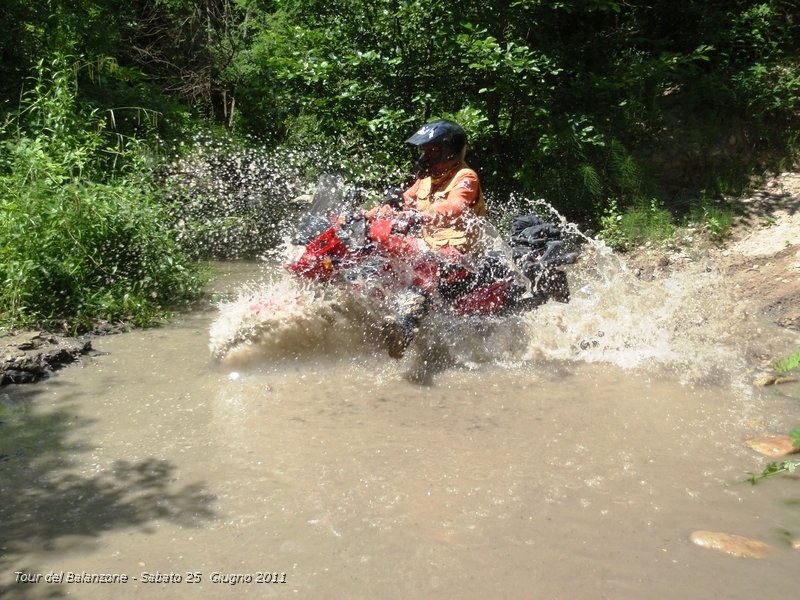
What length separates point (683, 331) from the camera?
6.52m

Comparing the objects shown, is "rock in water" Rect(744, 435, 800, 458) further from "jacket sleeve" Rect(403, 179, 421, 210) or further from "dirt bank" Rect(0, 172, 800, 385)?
"jacket sleeve" Rect(403, 179, 421, 210)

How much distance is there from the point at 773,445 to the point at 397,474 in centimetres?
222

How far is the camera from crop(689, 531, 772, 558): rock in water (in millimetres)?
3373

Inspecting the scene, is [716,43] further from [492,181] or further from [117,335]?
[117,335]

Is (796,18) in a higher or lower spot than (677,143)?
higher

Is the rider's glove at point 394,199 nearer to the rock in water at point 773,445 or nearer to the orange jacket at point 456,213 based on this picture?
the orange jacket at point 456,213

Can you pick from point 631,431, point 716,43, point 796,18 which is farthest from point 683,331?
point 796,18

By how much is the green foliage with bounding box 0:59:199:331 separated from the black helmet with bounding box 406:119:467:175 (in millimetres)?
2601

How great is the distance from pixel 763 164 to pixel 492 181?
3606mm

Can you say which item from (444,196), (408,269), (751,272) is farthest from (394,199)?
(751,272)

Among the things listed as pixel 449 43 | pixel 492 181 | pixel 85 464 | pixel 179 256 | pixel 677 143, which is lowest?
pixel 85 464

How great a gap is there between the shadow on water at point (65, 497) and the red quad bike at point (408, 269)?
1993mm

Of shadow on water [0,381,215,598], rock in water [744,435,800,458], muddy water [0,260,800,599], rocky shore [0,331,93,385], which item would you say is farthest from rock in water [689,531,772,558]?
rocky shore [0,331,93,385]

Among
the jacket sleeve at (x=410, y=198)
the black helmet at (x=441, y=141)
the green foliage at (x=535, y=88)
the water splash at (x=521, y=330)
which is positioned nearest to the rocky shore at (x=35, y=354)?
the water splash at (x=521, y=330)
